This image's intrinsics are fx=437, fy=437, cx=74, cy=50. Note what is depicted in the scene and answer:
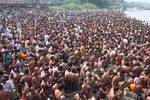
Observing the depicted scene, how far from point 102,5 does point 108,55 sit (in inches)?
3353

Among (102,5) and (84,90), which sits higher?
(84,90)

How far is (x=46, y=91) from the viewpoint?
14984 mm

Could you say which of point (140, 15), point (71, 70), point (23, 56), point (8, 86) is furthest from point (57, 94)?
point (140, 15)

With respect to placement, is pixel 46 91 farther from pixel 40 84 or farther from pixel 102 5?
pixel 102 5


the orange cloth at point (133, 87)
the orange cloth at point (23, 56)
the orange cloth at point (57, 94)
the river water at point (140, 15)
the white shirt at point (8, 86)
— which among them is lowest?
the river water at point (140, 15)

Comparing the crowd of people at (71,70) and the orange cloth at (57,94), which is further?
the crowd of people at (71,70)

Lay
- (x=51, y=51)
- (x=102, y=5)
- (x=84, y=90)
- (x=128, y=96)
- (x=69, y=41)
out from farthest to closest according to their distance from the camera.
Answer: (x=102, y=5) < (x=69, y=41) < (x=51, y=51) < (x=128, y=96) < (x=84, y=90)

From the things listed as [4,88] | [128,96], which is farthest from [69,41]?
[4,88]

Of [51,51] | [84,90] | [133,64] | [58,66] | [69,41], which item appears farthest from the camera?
[69,41]

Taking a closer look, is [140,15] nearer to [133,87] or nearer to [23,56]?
[23,56]

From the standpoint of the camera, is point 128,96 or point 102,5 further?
point 102,5

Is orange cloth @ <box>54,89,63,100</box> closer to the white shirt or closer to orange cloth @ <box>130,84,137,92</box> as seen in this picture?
the white shirt

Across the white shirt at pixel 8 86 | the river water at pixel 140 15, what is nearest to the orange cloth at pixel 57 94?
the white shirt at pixel 8 86

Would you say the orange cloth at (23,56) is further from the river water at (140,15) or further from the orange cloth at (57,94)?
the river water at (140,15)
